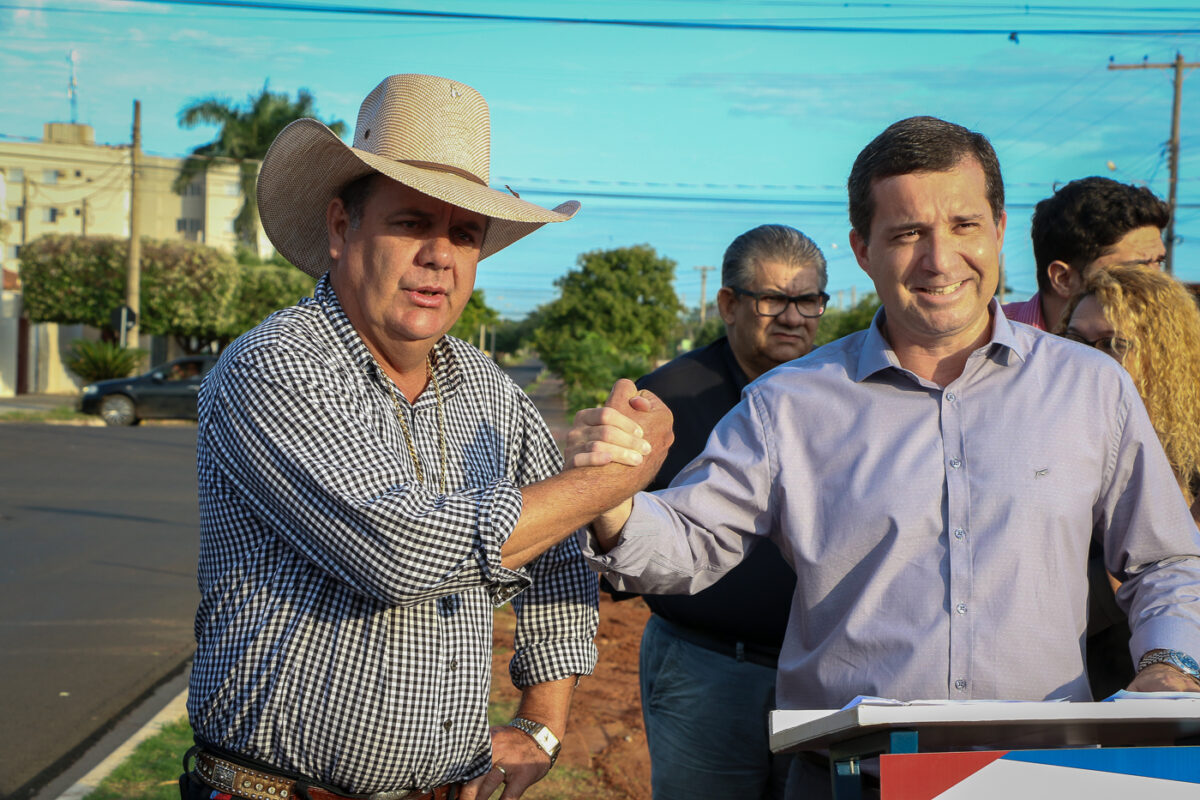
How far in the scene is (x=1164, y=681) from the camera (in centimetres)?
204

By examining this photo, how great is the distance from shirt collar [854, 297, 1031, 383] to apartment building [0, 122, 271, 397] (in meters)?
42.7

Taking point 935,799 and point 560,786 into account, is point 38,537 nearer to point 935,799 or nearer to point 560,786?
point 560,786

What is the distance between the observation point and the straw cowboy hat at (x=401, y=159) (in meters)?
2.55

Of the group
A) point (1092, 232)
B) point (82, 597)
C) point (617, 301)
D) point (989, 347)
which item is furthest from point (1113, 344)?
point (617, 301)

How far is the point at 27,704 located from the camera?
19.9 ft

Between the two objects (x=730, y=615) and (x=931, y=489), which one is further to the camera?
(x=730, y=615)

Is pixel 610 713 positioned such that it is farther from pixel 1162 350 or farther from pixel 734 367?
pixel 1162 350

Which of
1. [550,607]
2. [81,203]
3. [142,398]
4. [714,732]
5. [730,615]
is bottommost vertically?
[714,732]

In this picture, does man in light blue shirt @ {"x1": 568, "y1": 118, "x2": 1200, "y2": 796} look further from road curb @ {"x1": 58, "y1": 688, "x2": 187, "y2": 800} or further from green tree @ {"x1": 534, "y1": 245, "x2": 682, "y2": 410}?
green tree @ {"x1": 534, "y1": 245, "x2": 682, "y2": 410}

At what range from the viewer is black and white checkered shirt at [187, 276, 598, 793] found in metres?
2.14

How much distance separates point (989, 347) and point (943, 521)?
1.31ft

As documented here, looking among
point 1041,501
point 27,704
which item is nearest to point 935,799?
point 1041,501

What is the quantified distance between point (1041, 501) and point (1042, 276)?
1.96 m

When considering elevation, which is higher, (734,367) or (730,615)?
(734,367)
